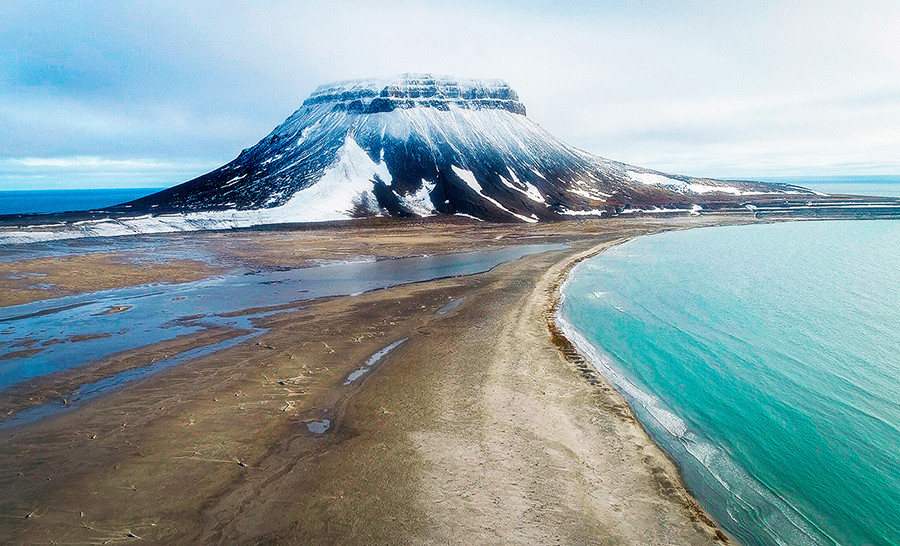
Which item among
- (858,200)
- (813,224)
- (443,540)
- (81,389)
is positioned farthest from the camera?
(858,200)

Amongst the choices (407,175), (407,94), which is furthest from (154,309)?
(407,94)

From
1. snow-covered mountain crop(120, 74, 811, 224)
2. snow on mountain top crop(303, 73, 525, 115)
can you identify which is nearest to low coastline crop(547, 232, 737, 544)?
snow-covered mountain crop(120, 74, 811, 224)

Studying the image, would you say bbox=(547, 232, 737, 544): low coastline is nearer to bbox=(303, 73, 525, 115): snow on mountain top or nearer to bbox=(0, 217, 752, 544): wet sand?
bbox=(0, 217, 752, 544): wet sand

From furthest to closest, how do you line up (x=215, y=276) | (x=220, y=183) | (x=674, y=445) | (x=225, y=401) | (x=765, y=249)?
(x=220, y=183) → (x=765, y=249) → (x=215, y=276) → (x=225, y=401) → (x=674, y=445)

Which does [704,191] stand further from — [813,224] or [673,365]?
[673,365]

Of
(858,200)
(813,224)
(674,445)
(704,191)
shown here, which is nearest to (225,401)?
(674,445)

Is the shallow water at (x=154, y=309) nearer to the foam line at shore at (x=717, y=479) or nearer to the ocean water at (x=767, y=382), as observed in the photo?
the ocean water at (x=767, y=382)
